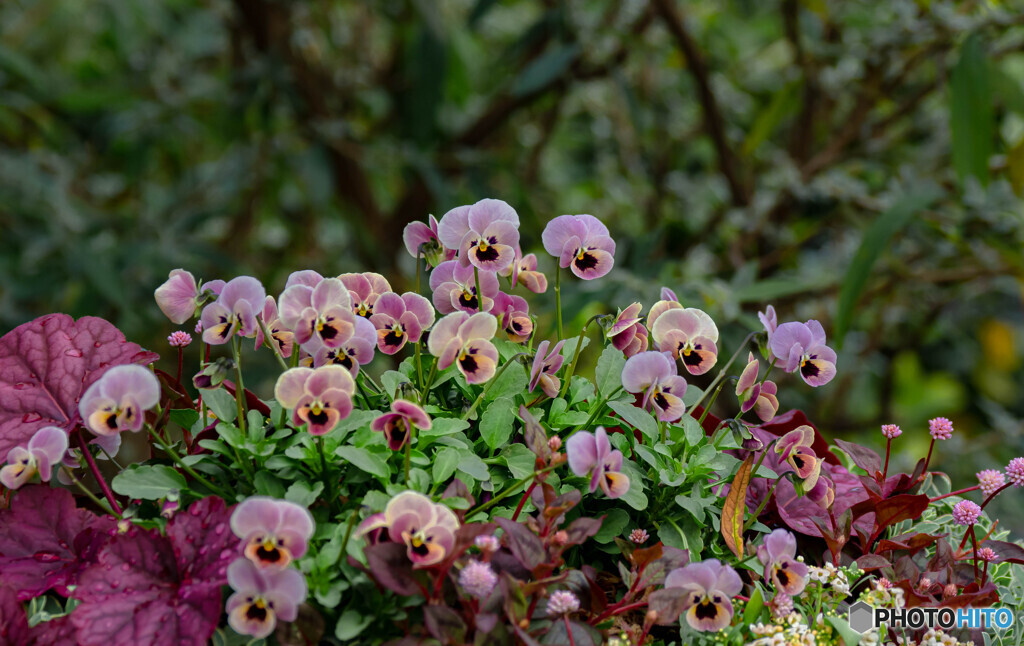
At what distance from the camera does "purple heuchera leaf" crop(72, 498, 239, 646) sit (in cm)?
45

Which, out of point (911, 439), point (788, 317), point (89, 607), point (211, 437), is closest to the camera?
point (89, 607)

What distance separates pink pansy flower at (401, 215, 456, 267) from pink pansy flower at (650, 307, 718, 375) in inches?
6.9

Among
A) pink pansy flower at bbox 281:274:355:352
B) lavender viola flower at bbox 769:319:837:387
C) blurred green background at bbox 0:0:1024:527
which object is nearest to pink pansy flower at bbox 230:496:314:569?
pink pansy flower at bbox 281:274:355:352

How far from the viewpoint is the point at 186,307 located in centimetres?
54

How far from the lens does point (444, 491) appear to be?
1.80 feet

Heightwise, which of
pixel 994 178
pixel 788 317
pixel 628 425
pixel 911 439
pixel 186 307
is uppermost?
pixel 186 307

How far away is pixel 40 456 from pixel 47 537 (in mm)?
76

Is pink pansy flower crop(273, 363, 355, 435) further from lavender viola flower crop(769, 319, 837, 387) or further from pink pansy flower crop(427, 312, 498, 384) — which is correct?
lavender viola flower crop(769, 319, 837, 387)

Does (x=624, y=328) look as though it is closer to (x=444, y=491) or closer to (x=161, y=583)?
(x=444, y=491)

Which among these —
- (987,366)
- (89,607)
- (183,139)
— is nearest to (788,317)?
(987,366)

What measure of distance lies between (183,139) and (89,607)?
2321 millimetres

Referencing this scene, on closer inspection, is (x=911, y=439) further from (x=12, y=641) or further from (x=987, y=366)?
(x=12, y=641)

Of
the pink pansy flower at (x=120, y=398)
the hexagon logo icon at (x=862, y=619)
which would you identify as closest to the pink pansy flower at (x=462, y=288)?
the pink pansy flower at (x=120, y=398)

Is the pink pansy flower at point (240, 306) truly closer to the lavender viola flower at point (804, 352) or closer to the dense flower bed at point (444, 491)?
the dense flower bed at point (444, 491)
